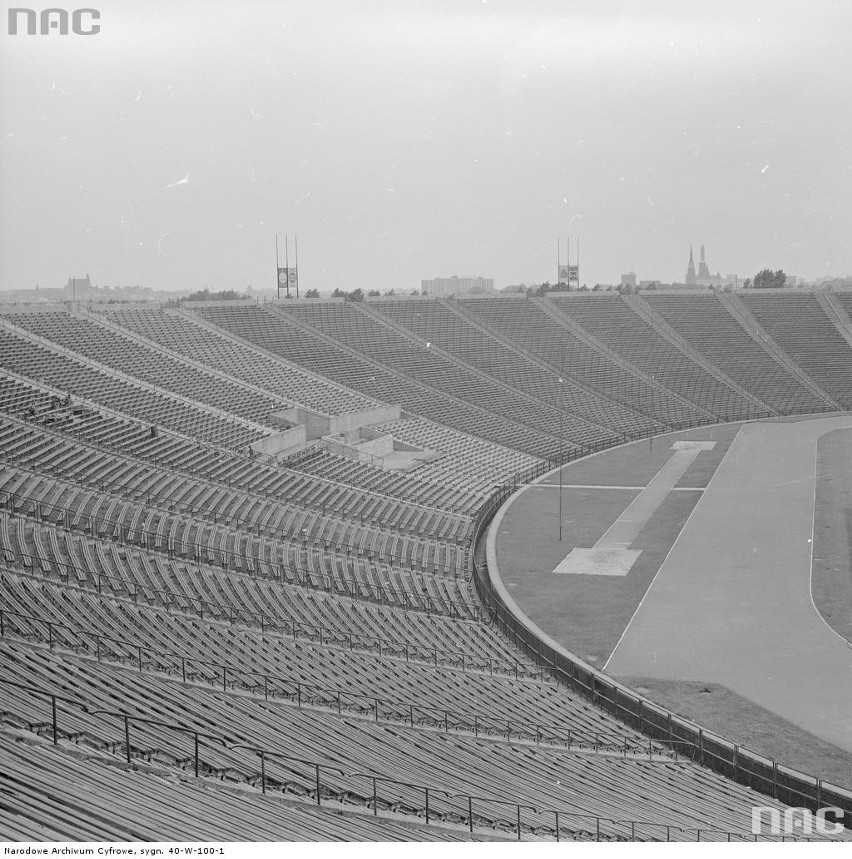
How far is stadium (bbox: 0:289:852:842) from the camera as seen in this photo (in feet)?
37.4

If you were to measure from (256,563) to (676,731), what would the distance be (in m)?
11.7

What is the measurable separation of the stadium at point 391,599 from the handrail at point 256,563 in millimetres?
113

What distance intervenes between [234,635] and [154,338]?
36.4 m

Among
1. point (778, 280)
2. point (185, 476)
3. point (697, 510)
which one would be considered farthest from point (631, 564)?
point (778, 280)

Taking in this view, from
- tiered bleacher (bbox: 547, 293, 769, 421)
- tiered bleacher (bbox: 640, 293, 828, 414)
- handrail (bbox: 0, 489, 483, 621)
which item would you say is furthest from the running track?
tiered bleacher (bbox: 640, 293, 828, 414)

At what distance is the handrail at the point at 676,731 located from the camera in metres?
15.6

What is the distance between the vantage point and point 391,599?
85.2 ft

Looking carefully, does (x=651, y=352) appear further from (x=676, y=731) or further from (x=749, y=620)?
(x=676, y=731)

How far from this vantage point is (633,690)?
20.9 metres

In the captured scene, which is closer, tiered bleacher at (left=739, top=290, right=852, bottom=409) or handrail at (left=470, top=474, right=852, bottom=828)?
handrail at (left=470, top=474, right=852, bottom=828)

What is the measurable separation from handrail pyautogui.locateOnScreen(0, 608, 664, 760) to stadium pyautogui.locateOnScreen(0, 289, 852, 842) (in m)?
0.09

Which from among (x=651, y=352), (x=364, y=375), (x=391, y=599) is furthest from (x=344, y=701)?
(x=651, y=352)

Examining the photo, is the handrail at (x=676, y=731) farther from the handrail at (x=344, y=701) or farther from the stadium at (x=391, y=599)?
the handrail at (x=344, y=701)

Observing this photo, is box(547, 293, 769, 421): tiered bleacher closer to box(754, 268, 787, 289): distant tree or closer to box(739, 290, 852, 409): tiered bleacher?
box(739, 290, 852, 409): tiered bleacher
